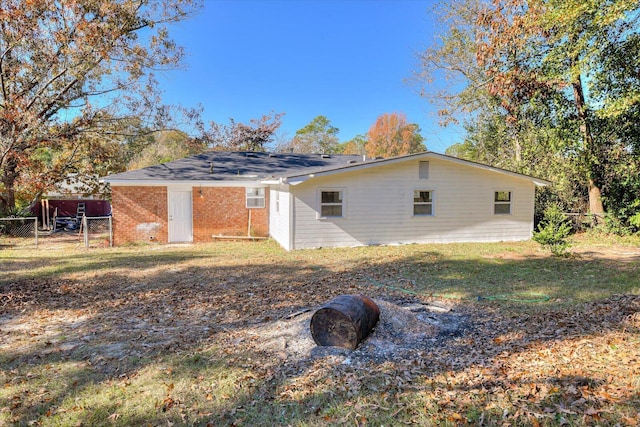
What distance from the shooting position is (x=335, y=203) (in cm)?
1229

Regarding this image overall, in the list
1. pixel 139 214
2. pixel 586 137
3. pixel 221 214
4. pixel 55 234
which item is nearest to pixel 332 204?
pixel 221 214

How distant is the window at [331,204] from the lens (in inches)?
481

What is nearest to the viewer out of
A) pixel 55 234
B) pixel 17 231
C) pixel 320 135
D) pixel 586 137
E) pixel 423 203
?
pixel 423 203

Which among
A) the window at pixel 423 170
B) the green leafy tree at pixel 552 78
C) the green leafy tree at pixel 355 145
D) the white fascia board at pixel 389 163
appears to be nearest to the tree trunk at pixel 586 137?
the green leafy tree at pixel 552 78

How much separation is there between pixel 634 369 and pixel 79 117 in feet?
60.4

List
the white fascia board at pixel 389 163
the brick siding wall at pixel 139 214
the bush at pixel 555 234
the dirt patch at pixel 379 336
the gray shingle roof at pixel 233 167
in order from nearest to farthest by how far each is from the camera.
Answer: the dirt patch at pixel 379 336, the bush at pixel 555 234, the white fascia board at pixel 389 163, the brick siding wall at pixel 139 214, the gray shingle roof at pixel 233 167

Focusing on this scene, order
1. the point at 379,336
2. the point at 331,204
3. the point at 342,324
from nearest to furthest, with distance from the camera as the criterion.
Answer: the point at 342,324
the point at 379,336
the point at 331,204

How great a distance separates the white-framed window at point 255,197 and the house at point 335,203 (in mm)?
41

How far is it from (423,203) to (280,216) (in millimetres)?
5136

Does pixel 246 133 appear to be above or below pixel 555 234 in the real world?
above

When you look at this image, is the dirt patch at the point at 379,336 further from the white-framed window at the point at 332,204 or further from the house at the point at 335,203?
the white-framed window at the point at 332,204

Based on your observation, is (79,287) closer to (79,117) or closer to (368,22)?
(79,117)

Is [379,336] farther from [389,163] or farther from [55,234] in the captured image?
[55,234]

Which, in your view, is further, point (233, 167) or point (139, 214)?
point (233, 167)
